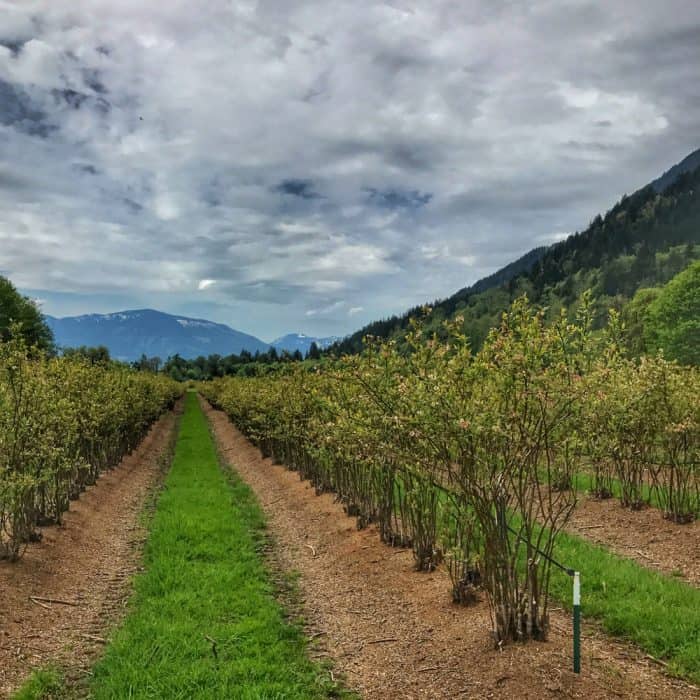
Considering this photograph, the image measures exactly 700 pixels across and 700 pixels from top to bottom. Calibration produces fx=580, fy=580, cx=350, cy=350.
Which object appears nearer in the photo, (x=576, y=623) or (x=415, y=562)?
(x=576, y=623)

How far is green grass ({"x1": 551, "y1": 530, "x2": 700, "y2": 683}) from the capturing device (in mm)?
6980

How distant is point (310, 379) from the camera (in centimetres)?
1966

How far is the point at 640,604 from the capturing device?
26.9 feet

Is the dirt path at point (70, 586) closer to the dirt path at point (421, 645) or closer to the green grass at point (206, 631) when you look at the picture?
the green grass at point (206, 631)

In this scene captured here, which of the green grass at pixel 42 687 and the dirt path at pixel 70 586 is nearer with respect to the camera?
the green grass at pixel 42 687

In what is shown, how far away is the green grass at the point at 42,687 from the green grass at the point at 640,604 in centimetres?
679

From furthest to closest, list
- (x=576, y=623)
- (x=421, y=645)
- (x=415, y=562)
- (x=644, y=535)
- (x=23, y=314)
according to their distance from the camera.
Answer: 1. (x=23, y=314)
2. (x=644, y=535)
3. (x=415, y=562)
4. (x=421, y=645)
5. (x=576, y=623)

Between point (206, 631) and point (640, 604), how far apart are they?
6.03 metres

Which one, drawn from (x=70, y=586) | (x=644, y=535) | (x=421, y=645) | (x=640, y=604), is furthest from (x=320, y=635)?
(x=644, y=535)

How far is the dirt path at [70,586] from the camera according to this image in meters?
Answer: 7.44

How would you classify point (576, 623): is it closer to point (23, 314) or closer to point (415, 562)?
point (415, 562)

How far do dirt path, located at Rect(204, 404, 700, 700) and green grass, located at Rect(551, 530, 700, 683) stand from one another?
0.31 metres

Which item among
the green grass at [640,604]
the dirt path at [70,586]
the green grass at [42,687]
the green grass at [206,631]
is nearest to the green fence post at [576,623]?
the green grass at [640,604]

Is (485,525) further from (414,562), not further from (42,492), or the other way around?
(42,492)
